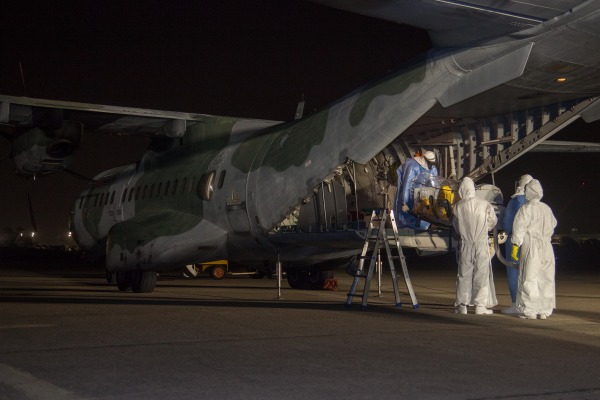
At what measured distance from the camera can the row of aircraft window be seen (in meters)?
16.7

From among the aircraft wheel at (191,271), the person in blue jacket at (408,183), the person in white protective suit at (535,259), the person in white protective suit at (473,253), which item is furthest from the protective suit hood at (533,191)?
the aircraft wheel at (191,271)

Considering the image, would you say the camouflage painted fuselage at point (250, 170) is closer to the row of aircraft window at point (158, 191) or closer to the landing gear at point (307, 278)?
the row of aircraft window at point (158, 191)

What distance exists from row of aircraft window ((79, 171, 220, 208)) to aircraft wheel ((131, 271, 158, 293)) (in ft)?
6.23

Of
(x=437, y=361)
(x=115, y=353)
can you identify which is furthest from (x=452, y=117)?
(x=115, y=353)

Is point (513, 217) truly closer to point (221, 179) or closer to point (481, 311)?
point (481, 311)

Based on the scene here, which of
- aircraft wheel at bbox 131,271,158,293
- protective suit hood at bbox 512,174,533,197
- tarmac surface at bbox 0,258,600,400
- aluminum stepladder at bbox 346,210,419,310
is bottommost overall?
tarmac surface at bbox 0,258,600,400

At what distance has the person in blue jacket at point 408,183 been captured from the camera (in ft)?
45.1

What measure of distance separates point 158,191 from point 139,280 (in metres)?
2.36

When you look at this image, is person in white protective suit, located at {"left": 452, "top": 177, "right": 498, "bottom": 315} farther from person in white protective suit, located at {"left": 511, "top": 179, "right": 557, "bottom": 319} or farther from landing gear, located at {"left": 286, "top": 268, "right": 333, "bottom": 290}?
landing gear, located at {"left": 286, "top": 268, "right": 333, "bottom": 290}

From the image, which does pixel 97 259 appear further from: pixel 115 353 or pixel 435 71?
pixel 115 353

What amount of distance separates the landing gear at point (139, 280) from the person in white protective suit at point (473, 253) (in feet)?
25.3

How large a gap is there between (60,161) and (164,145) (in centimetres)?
275

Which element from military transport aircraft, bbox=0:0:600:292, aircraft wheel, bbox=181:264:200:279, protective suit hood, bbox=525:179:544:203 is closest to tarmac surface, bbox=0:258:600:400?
protective suit hood, bbox=525:179:544:203

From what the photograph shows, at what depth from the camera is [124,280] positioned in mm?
18141
